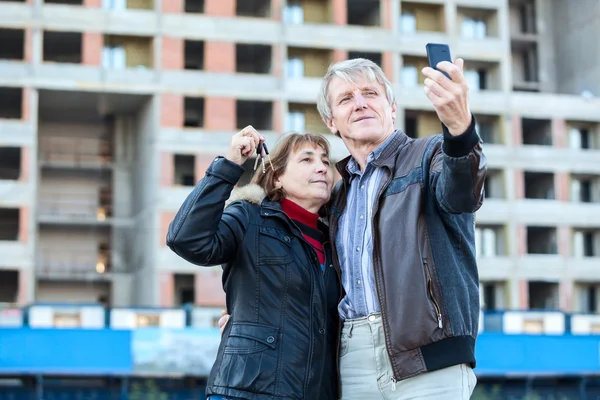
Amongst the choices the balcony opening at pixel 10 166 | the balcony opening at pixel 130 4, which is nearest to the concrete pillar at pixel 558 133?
the balcony opening at pixel 130 4

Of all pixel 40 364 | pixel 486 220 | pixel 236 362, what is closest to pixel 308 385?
pixel 236 362

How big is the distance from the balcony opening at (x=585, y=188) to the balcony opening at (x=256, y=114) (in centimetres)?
1784

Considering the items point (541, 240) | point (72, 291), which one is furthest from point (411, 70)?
point (72, 291)

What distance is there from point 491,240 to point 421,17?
12825 mm

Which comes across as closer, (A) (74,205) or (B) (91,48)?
(B) (91,48)

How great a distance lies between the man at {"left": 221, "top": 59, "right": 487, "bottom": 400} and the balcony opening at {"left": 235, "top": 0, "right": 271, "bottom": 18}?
49377mm

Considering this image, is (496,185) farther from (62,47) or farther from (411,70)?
(62,47)

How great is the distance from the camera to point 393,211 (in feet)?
15.9

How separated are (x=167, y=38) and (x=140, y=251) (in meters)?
10.9

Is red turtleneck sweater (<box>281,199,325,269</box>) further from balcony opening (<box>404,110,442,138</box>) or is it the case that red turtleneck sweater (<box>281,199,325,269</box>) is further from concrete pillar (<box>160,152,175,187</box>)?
balcony opening (<box>404,110,442,138</box>)

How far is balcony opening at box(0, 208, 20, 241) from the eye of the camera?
5038cm

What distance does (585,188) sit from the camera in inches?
2263

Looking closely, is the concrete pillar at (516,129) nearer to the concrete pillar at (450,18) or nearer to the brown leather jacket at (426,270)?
the concrete pillar at (450,18)

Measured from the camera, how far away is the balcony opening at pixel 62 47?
1998 inches
